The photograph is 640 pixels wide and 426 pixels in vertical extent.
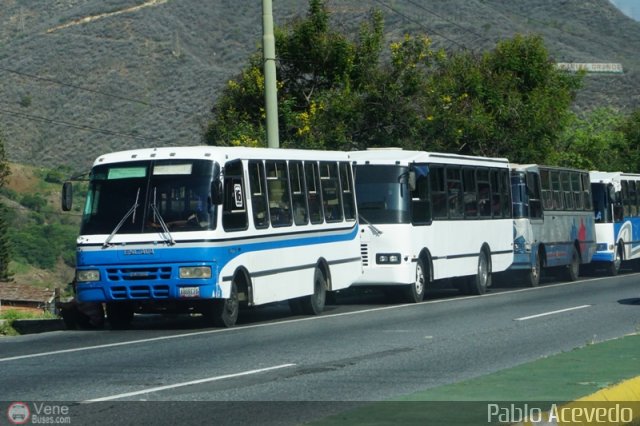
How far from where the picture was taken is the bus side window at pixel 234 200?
2005 centimetres

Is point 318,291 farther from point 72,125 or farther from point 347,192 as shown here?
point 72,125

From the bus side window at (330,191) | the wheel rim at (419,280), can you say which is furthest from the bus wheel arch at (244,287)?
the wheel rim at (419,280)

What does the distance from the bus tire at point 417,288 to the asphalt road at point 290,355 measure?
1479mm

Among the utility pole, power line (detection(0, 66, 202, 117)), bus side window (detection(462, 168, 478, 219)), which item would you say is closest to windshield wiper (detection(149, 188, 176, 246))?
the utility pole

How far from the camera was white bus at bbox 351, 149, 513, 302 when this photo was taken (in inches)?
1043

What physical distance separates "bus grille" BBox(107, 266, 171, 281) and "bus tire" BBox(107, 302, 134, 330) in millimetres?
891

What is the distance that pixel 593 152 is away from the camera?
64938 millimetres

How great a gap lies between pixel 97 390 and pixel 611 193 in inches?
1248

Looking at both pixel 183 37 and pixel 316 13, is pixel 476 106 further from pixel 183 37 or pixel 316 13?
pixel 183 37

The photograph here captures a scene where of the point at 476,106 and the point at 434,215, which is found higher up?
the point at 476,106

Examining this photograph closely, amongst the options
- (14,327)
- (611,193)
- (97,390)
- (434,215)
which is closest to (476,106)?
(611,193)

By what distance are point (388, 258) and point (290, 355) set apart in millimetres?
10843

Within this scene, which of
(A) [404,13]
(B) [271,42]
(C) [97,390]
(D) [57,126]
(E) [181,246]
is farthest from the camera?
(A) [404,13]

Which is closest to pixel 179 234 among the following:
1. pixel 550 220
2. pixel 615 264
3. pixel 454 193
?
pixel 454 193
